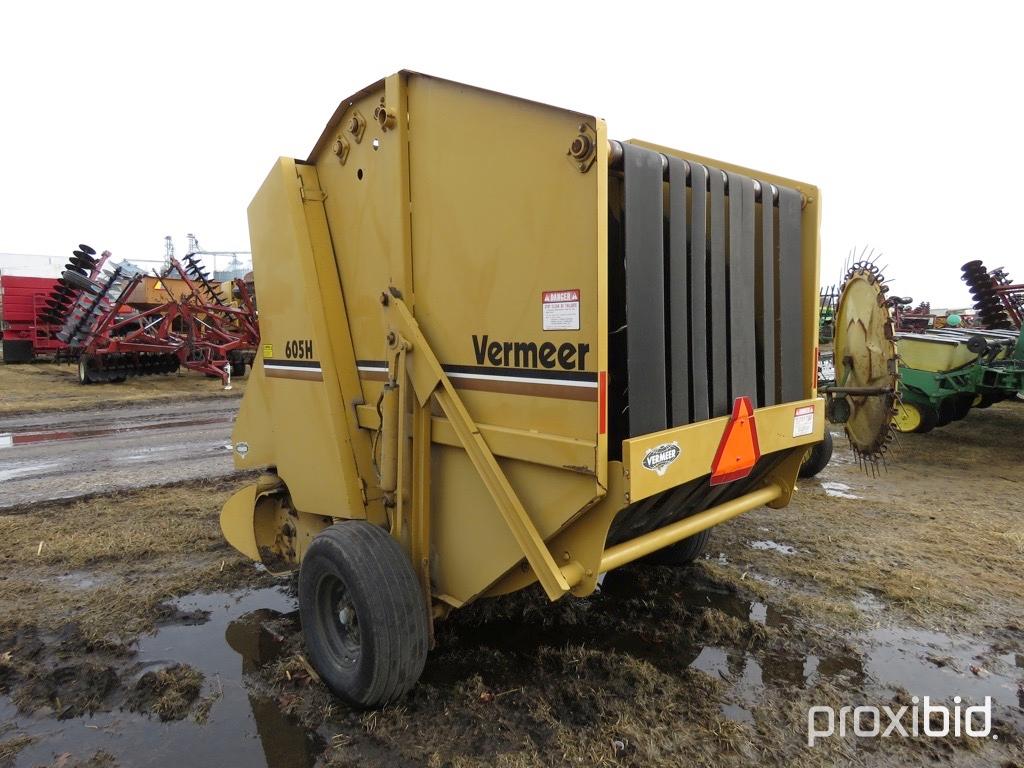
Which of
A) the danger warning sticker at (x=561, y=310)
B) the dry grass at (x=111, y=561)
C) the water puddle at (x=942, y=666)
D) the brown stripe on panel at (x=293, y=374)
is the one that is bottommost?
the water puddle at (x=942, y=666)

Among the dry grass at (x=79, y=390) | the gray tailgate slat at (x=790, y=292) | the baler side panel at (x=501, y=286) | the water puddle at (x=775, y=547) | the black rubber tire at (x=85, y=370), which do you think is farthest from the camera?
the black rubber tire at (x=85, y=370)

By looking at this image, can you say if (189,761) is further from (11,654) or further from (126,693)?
(11,654)

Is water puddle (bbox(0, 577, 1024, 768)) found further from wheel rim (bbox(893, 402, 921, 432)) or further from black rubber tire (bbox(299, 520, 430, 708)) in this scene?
wheel rim (bbox(893, 402, 921, 432))

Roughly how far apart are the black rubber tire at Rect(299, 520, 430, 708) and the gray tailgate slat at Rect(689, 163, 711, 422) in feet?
4.79

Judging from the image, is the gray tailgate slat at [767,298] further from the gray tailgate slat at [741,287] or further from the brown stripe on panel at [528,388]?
the brown stripe on panel at [528,388]

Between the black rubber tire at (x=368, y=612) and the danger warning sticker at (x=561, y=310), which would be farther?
the black rubber tire at (x=368, y=612)

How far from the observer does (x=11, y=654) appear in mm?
3408

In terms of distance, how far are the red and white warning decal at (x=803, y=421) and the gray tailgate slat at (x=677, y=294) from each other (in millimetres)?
907

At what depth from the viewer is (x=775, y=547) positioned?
195 inches

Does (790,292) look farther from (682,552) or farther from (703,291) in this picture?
(682,552)

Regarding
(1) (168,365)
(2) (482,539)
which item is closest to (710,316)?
(2) (482,539)

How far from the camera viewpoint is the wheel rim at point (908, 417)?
9164mm

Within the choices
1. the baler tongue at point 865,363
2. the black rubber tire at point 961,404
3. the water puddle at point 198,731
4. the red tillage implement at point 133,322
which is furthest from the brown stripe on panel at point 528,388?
the red tillage implement at point 133,322

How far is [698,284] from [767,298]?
59cm
